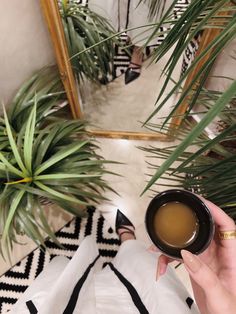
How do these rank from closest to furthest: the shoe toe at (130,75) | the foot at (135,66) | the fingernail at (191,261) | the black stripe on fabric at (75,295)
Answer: the fingernail at (191,261), the black stripe on fabric at (75,295), the foot at (135,66), the shoe toe at (130,75)

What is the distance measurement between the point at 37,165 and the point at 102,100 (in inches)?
19.9

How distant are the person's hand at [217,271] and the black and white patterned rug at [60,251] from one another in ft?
1.82

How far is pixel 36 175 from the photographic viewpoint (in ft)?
3.12

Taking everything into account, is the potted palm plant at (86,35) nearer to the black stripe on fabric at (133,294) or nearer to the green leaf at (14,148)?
the green leaf at (14,148)

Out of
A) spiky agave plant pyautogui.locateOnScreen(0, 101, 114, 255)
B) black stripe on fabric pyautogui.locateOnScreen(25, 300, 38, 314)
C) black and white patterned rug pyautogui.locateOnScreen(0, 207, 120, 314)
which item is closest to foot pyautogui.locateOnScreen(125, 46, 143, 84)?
spiky agave plant pyautogui.locateOnScreen(0, 101, 114, 255)

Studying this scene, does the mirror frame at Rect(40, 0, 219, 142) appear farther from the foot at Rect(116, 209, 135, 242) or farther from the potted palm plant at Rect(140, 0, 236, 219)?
the foot at Rect(116, 209, 135, 242)

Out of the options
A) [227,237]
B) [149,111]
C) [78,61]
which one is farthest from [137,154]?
[227,237]

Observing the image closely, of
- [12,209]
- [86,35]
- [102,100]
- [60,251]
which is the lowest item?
[60,251]

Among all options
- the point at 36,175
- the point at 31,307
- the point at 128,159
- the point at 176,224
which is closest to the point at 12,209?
the point at 36,175

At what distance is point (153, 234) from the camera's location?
2.06ft

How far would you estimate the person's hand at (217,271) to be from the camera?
543mm

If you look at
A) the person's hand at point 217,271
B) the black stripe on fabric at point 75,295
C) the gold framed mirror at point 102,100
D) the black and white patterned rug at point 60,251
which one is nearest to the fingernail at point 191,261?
the person's hand at point 217,271

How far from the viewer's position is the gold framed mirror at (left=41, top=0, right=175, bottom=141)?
94cm

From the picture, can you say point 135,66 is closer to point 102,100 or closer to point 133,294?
point 102,100
